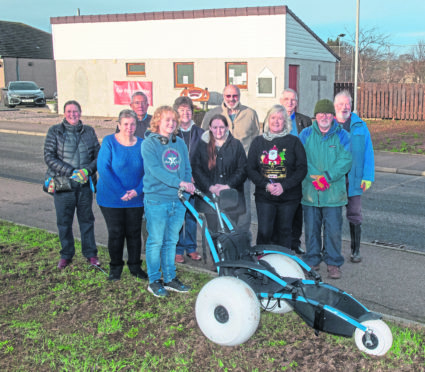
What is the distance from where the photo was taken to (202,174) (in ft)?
20.6

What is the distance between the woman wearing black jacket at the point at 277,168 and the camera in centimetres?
590

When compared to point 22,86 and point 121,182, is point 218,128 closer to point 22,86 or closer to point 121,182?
point 121,182

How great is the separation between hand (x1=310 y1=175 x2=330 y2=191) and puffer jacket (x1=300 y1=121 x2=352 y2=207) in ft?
0.17

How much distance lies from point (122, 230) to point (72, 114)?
1.44 meters

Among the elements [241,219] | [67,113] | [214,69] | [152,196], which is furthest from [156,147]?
[214,69]

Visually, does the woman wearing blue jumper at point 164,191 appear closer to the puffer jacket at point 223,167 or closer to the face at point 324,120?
the puffer jacket at point 223,167

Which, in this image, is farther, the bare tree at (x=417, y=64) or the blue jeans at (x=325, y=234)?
the bare tree at (x=417, y=64)

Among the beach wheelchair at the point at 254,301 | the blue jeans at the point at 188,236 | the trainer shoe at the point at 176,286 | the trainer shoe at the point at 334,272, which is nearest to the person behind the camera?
the beach wheelchair at the point at 254,301

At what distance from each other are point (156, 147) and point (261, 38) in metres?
18.6

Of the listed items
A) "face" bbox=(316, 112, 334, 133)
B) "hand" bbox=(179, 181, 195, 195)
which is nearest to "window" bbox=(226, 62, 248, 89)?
"face" bbox=(316, 112, 334, 133)

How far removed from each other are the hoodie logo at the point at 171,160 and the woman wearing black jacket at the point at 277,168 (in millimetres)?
944

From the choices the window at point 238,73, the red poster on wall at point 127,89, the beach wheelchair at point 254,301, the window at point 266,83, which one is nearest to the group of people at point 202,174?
the beach wheelchair at point 254,301

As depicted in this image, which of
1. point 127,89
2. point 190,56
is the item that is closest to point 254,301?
point 190,56

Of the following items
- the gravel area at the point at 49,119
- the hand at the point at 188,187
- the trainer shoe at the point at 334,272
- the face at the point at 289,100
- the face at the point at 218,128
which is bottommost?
the trainer shoe at the point at 334,272
